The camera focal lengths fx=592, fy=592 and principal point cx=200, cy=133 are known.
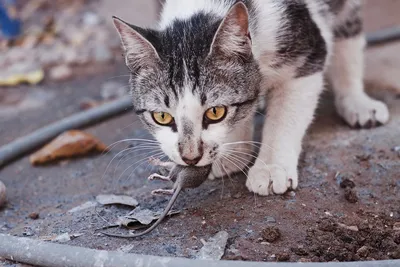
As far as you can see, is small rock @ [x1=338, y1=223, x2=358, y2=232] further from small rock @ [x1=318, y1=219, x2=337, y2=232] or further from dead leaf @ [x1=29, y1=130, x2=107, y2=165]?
dead leaf @ [x1=29, y1=130, x2=107, y2=165]

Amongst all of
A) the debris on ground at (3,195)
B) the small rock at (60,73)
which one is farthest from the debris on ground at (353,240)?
the small rock at (60,73)

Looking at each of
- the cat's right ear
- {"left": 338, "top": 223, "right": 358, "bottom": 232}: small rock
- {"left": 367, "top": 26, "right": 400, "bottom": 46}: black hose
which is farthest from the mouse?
{"left": 367, "top": 26, "right": 400, "bottom": 46}: black hose

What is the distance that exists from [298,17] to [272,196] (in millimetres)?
777

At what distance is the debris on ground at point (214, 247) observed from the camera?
201 cm

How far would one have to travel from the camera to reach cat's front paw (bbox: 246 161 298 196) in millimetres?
2389

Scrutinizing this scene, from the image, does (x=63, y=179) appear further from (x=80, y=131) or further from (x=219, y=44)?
(x=219, y=44)

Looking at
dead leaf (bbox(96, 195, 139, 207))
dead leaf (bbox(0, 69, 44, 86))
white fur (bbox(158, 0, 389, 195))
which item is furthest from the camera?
dead leaf (bbox(0, 69, 44, 86))

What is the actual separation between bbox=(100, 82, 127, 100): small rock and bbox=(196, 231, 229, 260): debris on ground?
202 centimetres

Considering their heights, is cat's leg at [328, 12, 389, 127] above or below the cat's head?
below

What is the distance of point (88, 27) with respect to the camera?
494 cm

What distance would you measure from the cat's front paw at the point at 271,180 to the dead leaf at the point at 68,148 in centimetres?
103

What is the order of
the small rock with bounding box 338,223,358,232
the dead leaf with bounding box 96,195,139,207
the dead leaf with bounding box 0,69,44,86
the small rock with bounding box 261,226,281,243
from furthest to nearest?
the dead leaf with bounding box 0,69,44,86, the dead leaf with bounding box 96,195,139,207, the small rock with bounding box 338,223,358,232, the small rock with bounding box 261,226,281,243

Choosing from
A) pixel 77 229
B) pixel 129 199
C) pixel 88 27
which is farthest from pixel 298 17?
pixel 88 27

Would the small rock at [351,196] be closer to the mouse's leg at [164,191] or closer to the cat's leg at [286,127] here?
the cat's leg at [286,127]
